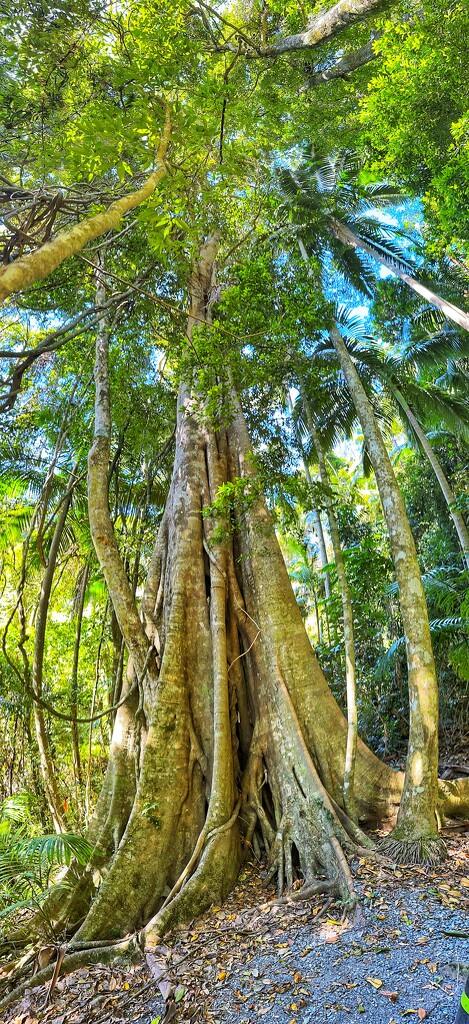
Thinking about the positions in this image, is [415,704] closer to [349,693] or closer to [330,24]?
[349,693]

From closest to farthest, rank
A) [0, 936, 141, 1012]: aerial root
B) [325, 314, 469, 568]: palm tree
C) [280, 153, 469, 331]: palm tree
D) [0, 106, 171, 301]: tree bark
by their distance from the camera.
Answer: [0, 106, 171, 301]: tree bark < [0, 936, 141, 1012]: aerial root < [280, 153, 469, 331]: palm tree < [325, 314, 469, 568]: palm tree

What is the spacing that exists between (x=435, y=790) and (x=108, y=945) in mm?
2739

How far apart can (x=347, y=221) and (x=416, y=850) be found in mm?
9351

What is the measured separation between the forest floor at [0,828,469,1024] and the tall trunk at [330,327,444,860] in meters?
0.26

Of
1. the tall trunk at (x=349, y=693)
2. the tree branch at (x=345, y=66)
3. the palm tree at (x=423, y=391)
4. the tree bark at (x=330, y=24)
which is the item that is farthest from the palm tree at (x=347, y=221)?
the tall trunk at (x=349, y=693)

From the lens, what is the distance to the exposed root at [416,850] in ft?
13.2

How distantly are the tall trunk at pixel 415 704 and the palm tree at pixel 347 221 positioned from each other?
11.1 ft

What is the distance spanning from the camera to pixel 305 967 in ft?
9.98

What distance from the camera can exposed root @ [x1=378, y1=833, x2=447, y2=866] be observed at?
4012 millimetres

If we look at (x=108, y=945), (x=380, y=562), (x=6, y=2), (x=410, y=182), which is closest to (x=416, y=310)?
(x=410, y=182)

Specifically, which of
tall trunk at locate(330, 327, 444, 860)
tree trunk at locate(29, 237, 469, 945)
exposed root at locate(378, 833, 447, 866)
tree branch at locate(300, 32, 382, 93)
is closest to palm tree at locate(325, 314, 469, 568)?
tree branch at locate(300, 32, 382, 93)

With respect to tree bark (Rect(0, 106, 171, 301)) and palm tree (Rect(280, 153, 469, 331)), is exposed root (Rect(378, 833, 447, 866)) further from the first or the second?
palm tree (Rect(280, 153, 469, 331))

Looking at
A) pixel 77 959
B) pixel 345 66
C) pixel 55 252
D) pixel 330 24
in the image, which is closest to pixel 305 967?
pixel 77 959

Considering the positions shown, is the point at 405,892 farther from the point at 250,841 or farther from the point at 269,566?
the point at 269,566
